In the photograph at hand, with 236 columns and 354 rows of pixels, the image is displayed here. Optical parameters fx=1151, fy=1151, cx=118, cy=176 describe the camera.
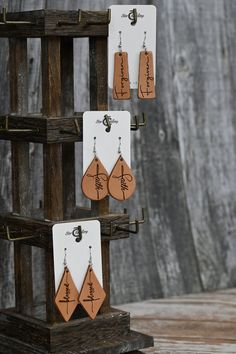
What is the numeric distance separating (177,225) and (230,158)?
10.6 inches

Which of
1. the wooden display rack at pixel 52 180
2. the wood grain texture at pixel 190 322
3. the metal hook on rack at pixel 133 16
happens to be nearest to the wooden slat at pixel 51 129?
the wooden display rack at pixel 52 180

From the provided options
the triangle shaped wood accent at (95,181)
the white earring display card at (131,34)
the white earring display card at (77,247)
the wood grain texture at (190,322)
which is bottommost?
the wood grain texture at (190,322)

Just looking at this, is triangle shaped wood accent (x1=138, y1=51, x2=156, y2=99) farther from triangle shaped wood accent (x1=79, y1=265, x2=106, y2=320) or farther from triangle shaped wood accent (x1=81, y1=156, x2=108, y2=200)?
triangle shaped wood accent (x1=79, y1=265, x2=106, y2=320)

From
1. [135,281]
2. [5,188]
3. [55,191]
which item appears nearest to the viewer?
[55,191]

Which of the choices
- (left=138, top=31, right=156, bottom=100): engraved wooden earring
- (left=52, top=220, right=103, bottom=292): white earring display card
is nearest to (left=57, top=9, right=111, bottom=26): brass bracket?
(left=138, top=31, right=156, bottom=100): engraved wooden earring

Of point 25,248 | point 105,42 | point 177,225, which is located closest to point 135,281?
point 177,225

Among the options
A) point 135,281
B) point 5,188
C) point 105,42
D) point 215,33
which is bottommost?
point 135,281

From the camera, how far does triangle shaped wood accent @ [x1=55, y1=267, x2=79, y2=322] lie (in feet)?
7.80

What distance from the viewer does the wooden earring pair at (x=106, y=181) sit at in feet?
7.90

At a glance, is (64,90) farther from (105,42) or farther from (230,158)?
(230,158)

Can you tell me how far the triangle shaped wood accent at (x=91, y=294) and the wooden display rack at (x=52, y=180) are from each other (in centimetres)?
7

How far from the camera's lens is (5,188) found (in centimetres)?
292

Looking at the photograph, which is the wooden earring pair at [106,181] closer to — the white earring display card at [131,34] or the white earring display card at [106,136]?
the white earring display card at [106,136]

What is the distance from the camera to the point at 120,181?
8.00 feet
